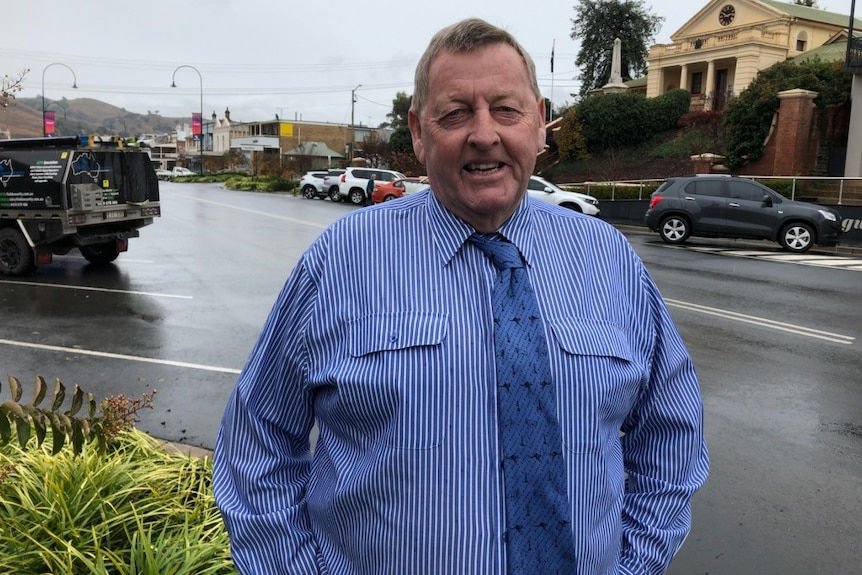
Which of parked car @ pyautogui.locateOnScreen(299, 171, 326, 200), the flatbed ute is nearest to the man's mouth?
the flatbed ute

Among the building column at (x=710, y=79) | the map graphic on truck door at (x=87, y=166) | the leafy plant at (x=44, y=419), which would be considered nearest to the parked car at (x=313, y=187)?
the map graphic on truck door at (x=87, y=166)

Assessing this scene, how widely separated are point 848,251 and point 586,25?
51.9 meters

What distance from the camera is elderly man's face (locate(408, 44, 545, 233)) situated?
1690 millimetres

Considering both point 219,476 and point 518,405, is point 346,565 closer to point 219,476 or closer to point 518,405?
point 219,476

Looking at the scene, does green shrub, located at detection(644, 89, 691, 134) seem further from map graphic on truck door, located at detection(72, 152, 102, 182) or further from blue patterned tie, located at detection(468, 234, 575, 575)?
blue patterned tie, located at detection(468, 234, 575, 575)

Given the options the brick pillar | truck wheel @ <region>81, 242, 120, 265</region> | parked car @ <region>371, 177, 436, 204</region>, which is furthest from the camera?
parked car @ <region>371, 177, 436, 204</region>

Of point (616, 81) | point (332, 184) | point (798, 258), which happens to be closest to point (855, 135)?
point (798, 258)

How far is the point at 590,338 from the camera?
5.51 ft

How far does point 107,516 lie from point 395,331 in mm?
2275

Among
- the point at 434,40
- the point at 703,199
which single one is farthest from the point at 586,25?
the point at 434,40

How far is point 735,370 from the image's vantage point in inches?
276

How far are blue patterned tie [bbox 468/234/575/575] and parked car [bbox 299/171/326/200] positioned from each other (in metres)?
34.7

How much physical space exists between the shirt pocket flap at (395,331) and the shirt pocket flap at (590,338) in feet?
0.88

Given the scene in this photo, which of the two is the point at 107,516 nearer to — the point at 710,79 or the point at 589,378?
the point at 589,378
